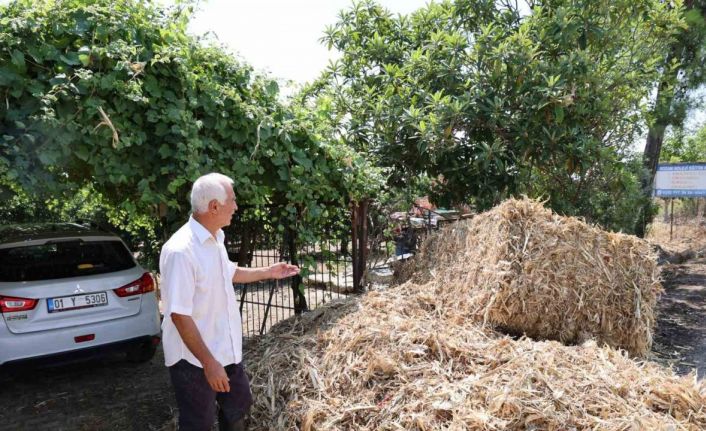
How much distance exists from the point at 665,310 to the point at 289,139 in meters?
7.34

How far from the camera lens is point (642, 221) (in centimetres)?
1382

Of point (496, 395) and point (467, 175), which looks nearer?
point (496, 395)

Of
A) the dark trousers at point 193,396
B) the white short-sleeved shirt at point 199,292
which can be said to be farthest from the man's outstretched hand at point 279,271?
the dark trousers at point 193,396

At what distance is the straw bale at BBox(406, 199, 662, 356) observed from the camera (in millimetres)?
4082

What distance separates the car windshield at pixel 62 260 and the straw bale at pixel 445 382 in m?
2.01

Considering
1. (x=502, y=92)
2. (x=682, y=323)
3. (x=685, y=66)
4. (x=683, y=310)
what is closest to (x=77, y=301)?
(x=502, y=92)

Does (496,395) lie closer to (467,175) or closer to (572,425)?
(572,425)

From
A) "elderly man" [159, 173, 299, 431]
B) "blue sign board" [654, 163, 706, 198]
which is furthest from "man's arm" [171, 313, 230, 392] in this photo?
"blue sign board" [654, 163, 706, 198]

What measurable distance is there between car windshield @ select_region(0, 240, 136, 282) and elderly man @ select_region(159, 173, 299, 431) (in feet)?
8.38

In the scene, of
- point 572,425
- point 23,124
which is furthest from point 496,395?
point 23,124

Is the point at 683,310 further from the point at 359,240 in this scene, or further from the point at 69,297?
the point at 69,297

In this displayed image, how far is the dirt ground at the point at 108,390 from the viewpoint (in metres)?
4.24

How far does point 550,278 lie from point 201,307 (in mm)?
Result: 2909

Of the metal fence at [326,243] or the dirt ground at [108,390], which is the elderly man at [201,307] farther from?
the metal fence at [326,243]
